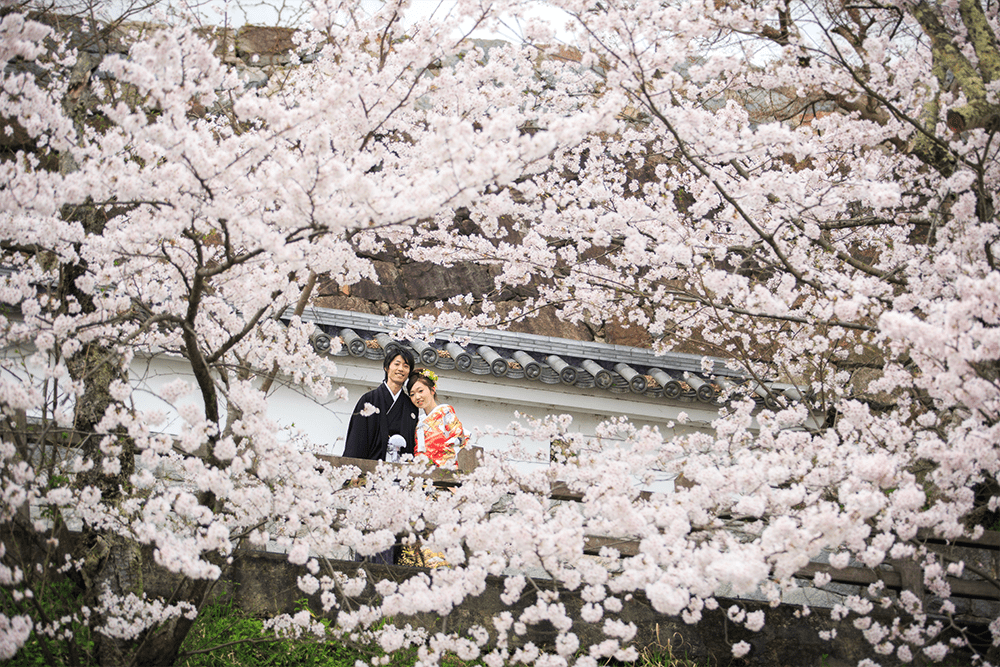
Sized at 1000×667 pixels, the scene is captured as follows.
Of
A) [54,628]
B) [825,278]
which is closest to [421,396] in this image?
[54,628]

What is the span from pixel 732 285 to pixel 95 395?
3.78 m

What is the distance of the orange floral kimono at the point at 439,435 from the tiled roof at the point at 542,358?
1.63 meters

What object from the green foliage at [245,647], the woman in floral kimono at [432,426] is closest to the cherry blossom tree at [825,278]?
the woman in floral kimono at [432,426]

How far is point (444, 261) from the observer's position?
20.3ft

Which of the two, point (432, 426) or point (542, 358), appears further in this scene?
point (542, 358)

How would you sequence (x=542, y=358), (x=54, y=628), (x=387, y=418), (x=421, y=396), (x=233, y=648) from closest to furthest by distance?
(x=54, y=628) < (x=233, y=648) < (x=387, y=418) < (x=421, y=396) < (x=542, y=358)

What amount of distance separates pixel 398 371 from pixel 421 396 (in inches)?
12.2

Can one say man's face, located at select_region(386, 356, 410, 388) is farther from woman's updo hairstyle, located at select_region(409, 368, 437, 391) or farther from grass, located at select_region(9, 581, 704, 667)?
grass, located at select_region(9, 581, 704, 667)

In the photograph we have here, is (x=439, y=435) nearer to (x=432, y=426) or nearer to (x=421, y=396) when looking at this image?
(x=432, y=426)

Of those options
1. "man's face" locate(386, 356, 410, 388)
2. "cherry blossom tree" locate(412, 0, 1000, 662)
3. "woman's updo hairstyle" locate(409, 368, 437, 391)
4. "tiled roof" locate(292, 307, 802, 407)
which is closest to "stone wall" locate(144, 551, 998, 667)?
"cherry blossom tree" locate(412, 0, 1000, 662)

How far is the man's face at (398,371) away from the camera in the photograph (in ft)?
20.9

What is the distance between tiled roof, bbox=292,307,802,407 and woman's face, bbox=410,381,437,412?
142 centimetres

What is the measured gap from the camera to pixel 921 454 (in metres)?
3.61

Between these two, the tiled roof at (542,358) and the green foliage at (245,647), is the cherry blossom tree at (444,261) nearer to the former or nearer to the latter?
the green foliage at (245,647)
